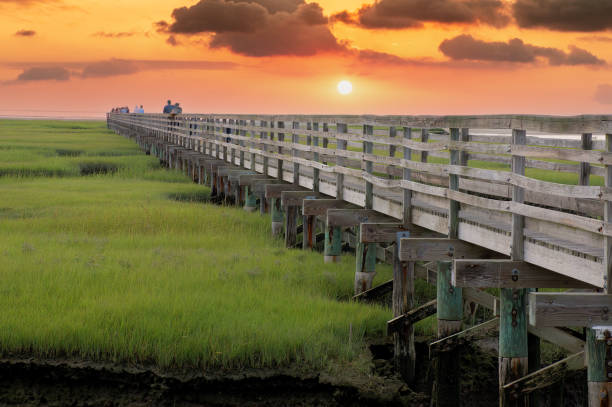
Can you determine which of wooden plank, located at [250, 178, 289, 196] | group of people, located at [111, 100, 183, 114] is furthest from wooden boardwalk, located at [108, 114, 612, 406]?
group of people, located at [111, 100, 183, 114]

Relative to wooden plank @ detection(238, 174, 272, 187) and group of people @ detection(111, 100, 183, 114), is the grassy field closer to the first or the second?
wooden plank @ detection(238, 174, 272, 187)

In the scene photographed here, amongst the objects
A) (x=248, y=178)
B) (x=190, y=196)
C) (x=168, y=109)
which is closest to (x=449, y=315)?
(x=248, y=178)

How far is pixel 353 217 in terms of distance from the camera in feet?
40.3

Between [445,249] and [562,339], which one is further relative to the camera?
[445,249]

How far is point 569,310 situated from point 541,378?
0.95m

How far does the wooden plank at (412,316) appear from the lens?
977cm

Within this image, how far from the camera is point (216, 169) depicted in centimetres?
2567

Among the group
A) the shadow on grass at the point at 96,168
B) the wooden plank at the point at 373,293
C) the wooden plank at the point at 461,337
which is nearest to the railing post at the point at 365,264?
the wooden plank at the point at 373,293

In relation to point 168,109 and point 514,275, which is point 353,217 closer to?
point 514,275

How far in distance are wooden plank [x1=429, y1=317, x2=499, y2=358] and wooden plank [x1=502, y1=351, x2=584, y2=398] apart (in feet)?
3.96

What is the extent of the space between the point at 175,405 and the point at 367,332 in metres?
2.84

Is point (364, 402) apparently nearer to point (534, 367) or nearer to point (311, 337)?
point (311, 337)

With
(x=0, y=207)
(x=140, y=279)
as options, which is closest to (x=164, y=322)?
(x=140, y=279)

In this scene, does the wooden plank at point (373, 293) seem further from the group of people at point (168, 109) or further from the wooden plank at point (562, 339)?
the group of people at point (168, 109)
